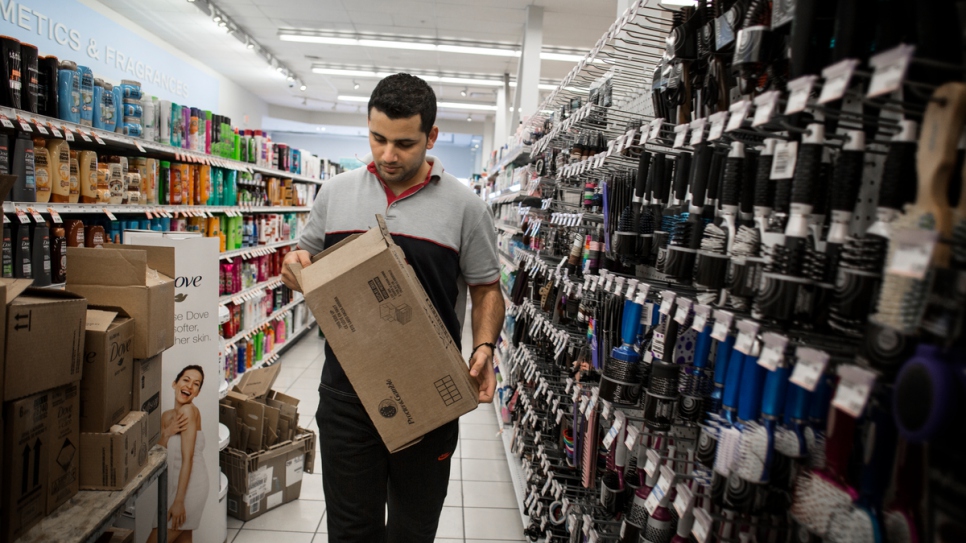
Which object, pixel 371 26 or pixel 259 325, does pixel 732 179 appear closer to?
pixel 259 325

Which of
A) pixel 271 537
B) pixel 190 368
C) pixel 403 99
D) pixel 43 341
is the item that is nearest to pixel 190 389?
pixel 190 368

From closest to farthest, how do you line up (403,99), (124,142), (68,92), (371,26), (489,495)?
(403,99), (68,92), (124,142), (489,495), (371,26)

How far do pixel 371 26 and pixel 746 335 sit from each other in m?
8.14

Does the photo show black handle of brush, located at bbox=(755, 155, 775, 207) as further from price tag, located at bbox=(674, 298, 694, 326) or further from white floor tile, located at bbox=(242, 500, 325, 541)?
white floor tile, located at bbox=(242, 500, 325, 541)

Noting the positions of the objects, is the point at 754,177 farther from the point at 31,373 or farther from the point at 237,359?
the point at 237,359

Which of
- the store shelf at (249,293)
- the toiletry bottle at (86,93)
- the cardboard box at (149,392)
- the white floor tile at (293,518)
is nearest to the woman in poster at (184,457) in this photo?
the white floor tile at (293,518)

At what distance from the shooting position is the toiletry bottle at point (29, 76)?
2.31 m

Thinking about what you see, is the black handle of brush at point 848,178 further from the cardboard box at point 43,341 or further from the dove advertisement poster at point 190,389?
the dove advertisement poster at point 190,389

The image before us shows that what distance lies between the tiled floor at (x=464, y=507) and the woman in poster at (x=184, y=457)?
431 mm

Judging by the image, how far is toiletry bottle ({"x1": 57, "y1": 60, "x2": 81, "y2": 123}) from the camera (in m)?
2.56

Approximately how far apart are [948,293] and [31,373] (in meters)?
1.79

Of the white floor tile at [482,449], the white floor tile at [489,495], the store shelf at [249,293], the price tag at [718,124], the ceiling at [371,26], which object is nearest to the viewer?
the price tag at [718,124]

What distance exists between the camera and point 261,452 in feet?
10.5

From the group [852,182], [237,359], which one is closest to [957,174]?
[852,182]
